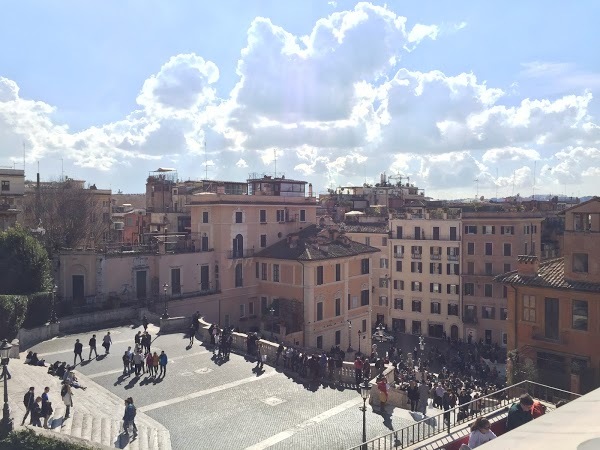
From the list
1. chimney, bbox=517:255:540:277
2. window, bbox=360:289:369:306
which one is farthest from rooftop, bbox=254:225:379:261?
chimney, bbox=517:255:540:277

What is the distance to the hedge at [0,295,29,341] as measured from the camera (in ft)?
99.3

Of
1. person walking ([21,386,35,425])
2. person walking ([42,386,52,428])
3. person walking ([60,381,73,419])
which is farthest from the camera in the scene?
person walking ([60,381,73,419])

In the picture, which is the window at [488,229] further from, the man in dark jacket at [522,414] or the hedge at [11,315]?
the man in dark jacket at [522,414]

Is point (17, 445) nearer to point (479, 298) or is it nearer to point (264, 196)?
point (264, 196)

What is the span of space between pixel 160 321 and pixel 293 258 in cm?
1285

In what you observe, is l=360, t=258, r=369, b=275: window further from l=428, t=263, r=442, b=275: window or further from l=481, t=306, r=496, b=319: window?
l=481, t=306, r=496, b=319: window

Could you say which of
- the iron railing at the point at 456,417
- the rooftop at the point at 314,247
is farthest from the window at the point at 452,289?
the iron railing at the point at 456,417

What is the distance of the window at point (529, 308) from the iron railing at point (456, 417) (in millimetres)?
7272

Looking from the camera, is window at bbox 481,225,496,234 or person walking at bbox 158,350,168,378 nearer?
person walking at bbox 158,350,168,378

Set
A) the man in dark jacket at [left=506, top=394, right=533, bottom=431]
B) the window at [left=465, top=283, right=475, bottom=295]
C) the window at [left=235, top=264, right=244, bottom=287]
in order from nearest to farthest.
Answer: the man in dark jacket at [left=506, top=394, right=533, bottom=431] < the window at [left=235, top=264, right=244, bottom=287] < the window at [left=465, top=283, right=475, bottom=295]

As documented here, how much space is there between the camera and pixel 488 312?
61781 millimetres

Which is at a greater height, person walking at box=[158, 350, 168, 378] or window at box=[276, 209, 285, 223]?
window at box=[276, 209, 285, 223]

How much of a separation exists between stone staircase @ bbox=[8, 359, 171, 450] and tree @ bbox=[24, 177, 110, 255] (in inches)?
1219

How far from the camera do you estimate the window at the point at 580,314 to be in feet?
89.0
